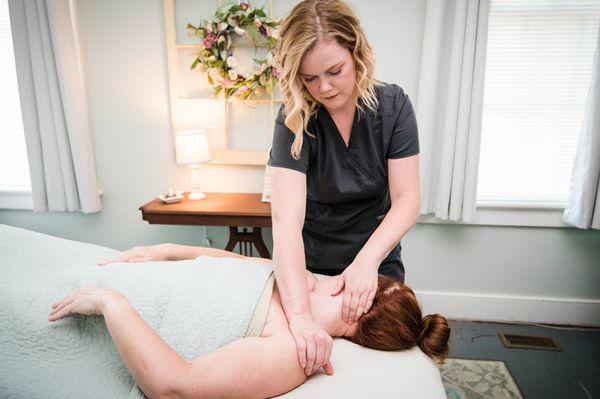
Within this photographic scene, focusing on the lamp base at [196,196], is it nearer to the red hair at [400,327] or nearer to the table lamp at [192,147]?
the table lamp at [192,147]

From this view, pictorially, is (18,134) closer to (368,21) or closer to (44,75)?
(44,75)

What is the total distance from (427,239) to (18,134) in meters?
2.99

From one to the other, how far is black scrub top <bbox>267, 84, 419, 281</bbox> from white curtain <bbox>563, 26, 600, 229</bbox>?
1.52m

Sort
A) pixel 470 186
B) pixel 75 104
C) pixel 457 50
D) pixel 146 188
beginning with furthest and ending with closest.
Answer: pixel 146 188 < pixel 75 104 < pixel 470 186 < pixel 457 50

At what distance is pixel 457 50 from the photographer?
2209mm

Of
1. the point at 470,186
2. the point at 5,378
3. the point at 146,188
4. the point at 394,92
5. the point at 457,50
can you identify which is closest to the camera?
the point at 5,378

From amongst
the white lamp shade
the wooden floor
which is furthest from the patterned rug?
the white lamp shade

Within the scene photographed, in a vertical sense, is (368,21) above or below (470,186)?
above

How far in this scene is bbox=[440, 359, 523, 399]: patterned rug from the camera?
190 centimetres

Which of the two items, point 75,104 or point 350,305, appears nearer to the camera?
point 350,305

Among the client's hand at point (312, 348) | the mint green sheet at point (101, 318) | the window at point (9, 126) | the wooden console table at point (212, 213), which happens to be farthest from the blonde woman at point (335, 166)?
the window at point (9, 126)

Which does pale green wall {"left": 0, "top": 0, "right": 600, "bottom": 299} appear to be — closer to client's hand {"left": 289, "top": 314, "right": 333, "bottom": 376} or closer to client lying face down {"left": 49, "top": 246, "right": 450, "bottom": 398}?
client lying face down {"left": 49, "top": 246, "right": 450, "bottom": 398}

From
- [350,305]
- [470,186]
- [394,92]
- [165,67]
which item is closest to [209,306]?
[350,305]

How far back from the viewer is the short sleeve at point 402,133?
4.17 ft
